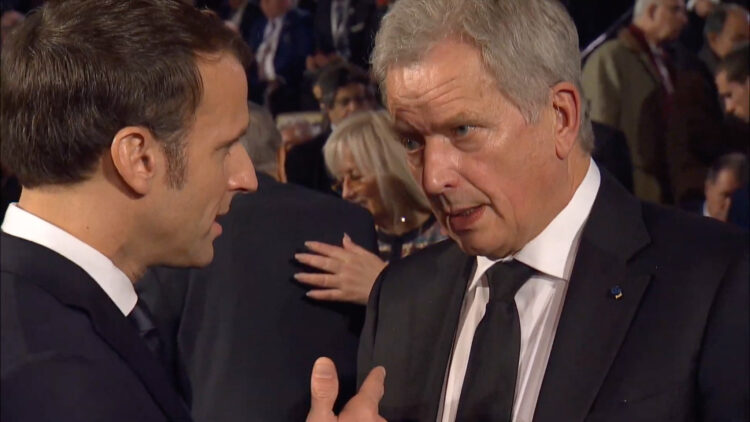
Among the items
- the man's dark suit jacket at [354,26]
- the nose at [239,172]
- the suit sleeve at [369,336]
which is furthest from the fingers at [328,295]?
the man's dark suit jacket at [354,26]

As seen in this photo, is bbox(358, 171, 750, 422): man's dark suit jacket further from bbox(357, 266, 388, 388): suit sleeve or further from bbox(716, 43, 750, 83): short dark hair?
bbox(716, 43, 750, 83): short dark hair

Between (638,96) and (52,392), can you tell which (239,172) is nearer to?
(52,392)

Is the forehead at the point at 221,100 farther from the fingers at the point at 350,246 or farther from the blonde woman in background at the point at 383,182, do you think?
the blonde woman in background at the point at 383,182

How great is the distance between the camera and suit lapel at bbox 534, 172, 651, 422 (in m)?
1.69

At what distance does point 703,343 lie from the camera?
5.41ft

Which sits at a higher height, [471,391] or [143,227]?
[143,227]

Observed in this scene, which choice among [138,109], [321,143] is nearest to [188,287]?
[138,109]

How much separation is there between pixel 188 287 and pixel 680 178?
338cm

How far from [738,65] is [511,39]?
3.51 m

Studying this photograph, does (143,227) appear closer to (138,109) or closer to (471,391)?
(138,109)

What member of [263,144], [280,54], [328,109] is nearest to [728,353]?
[263,144]

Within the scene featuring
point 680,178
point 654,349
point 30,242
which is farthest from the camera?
point 680,178

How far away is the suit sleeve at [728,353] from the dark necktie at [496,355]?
0.98 feet

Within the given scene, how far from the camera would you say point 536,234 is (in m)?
1.83
